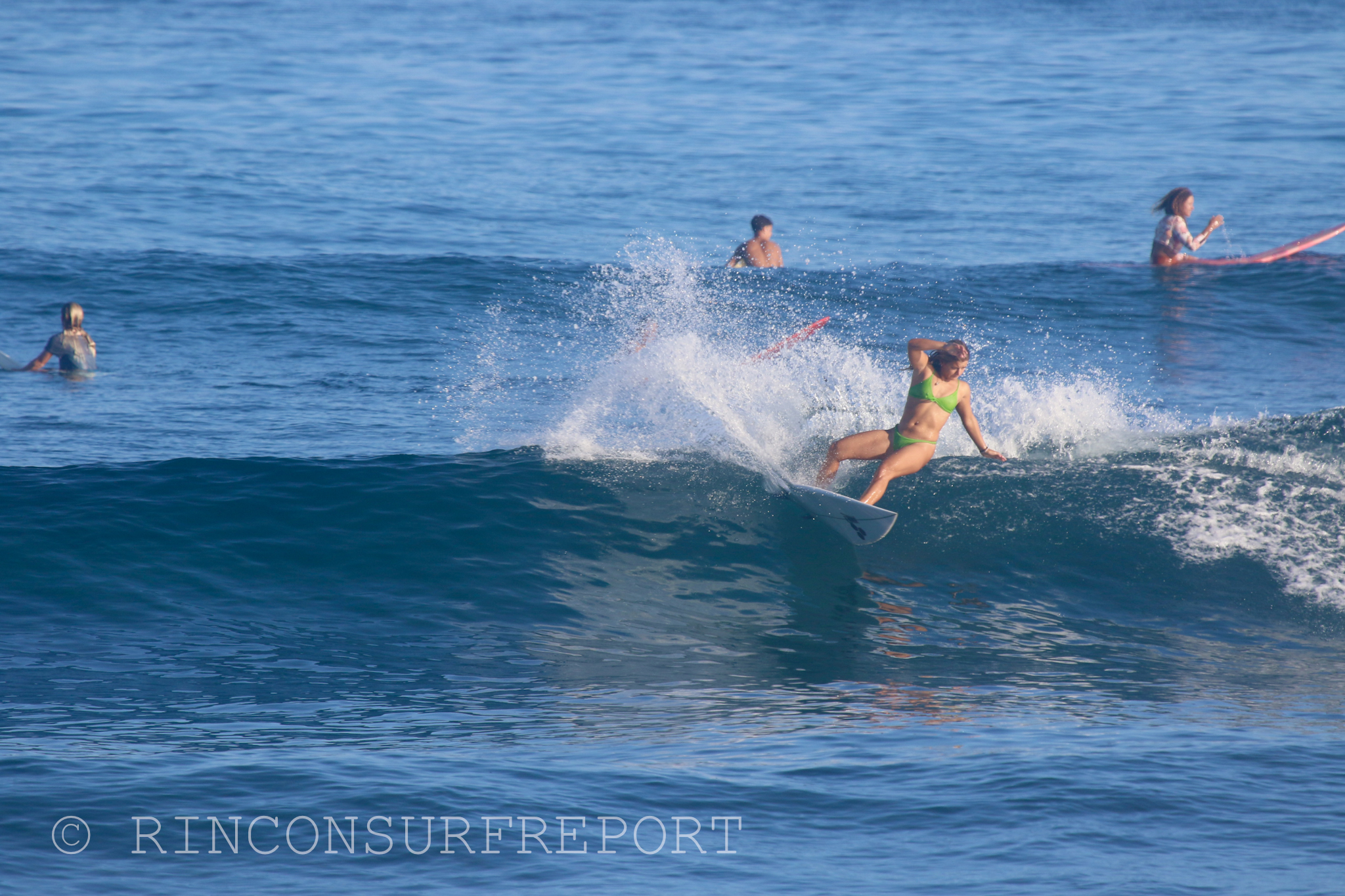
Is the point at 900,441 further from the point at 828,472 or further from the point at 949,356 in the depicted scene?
the point at 949,356

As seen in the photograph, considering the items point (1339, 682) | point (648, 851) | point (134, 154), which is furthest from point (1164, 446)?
point (134, 154)

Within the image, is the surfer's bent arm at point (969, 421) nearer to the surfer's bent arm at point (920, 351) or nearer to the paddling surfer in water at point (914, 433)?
the paddling surfer in water at point (914, 433)

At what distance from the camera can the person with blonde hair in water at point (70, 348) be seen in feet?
40.4

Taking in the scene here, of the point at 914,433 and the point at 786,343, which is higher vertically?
the point at 786,343

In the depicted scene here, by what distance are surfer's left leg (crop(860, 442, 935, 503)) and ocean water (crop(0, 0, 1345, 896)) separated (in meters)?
0.43

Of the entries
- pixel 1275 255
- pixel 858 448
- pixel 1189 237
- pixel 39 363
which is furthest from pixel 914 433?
pixel 1275 255

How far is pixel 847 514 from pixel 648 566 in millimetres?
1357

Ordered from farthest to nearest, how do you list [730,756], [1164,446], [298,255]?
[298,255]
[1164,446]
[730,756]

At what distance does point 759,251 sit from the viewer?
16.6 metres

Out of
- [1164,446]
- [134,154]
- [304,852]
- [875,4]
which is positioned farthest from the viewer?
[875,4]

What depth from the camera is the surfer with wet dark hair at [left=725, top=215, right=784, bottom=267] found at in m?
16.5

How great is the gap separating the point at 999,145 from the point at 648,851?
25.7 m

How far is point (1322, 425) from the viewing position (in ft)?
32.2

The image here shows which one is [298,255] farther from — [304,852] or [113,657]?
[304,852]
